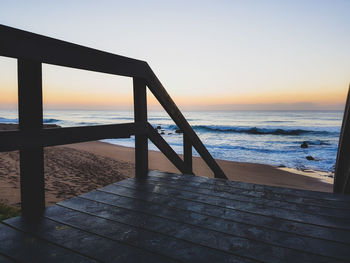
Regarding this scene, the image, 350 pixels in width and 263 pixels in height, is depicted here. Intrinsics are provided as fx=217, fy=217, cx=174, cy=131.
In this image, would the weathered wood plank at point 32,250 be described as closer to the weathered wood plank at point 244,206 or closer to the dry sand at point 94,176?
the weathered wood plank at point 244,206

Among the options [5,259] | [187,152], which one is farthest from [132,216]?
[187,152]

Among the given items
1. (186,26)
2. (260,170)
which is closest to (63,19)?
(186,26)

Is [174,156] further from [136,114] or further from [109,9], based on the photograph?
[109,9]

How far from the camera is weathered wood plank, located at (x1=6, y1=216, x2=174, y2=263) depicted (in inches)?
47.6

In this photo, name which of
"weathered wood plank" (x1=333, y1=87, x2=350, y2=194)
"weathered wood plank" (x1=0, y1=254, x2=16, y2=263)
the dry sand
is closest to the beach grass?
the dry sand

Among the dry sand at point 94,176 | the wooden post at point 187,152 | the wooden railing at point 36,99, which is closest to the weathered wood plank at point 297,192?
the wooden post at point 187,152

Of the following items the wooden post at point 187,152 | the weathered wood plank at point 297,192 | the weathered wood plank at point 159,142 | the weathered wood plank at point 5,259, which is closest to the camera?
the weathered wood plank at point 5,259

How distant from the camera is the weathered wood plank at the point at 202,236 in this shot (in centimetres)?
126

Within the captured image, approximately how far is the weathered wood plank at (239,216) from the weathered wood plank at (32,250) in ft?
3.05

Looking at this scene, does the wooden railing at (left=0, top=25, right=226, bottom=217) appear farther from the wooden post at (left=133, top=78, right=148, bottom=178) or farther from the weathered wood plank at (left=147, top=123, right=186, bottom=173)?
the weathered wood plank at (left=147, top=123, right=186, bottom=173)

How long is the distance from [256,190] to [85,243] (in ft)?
6.12

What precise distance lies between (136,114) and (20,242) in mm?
1617

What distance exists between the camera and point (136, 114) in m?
2.59

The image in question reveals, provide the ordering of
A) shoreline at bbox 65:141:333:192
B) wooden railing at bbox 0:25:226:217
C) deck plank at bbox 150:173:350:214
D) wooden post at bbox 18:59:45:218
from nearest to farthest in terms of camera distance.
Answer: wooden railing at bbox 0:25:226:217 < wooden post at bbox 18:59:45:218 < deck plank at bbox 150:173:350:214 < shoreline at bbox 65:141:333:192
